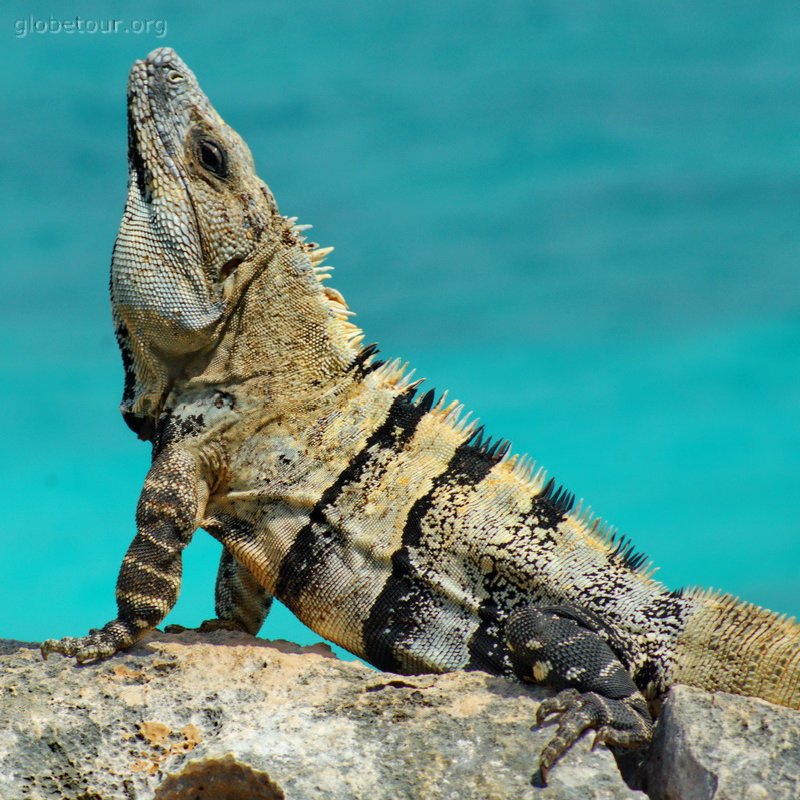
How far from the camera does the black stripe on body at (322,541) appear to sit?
27.6ft

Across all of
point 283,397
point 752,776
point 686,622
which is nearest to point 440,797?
point 752,776

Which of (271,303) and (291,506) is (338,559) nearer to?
(291,506)

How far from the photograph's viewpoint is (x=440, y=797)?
6.51 metres

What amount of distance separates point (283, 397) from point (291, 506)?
33.4 inches

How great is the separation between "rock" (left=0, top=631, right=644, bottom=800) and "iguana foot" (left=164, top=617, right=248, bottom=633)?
3.12ft

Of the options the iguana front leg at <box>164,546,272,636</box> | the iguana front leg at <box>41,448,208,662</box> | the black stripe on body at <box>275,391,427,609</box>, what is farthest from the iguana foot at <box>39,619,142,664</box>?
the iguana front leg at <box>164,546,272,636</box>

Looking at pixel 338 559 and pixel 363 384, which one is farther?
pixel 363 384

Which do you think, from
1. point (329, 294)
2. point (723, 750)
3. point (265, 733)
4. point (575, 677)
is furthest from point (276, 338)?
point (723, 750)

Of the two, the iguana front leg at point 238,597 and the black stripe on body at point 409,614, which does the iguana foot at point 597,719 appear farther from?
the iguana front leg at point 238,597

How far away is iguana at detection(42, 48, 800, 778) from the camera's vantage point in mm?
7707

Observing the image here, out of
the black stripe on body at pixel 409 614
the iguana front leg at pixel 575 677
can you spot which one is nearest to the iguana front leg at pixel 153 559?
the black stripe on body at pixel 409 614

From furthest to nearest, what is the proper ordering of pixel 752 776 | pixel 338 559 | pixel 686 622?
pixel 338 559 → pixel 686 622 → pixel 752 776

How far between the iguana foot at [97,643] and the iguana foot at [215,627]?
3.03ft

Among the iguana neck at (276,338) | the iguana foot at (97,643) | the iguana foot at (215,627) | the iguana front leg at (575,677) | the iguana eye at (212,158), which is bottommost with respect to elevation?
the iguana front leg at (575,677)
